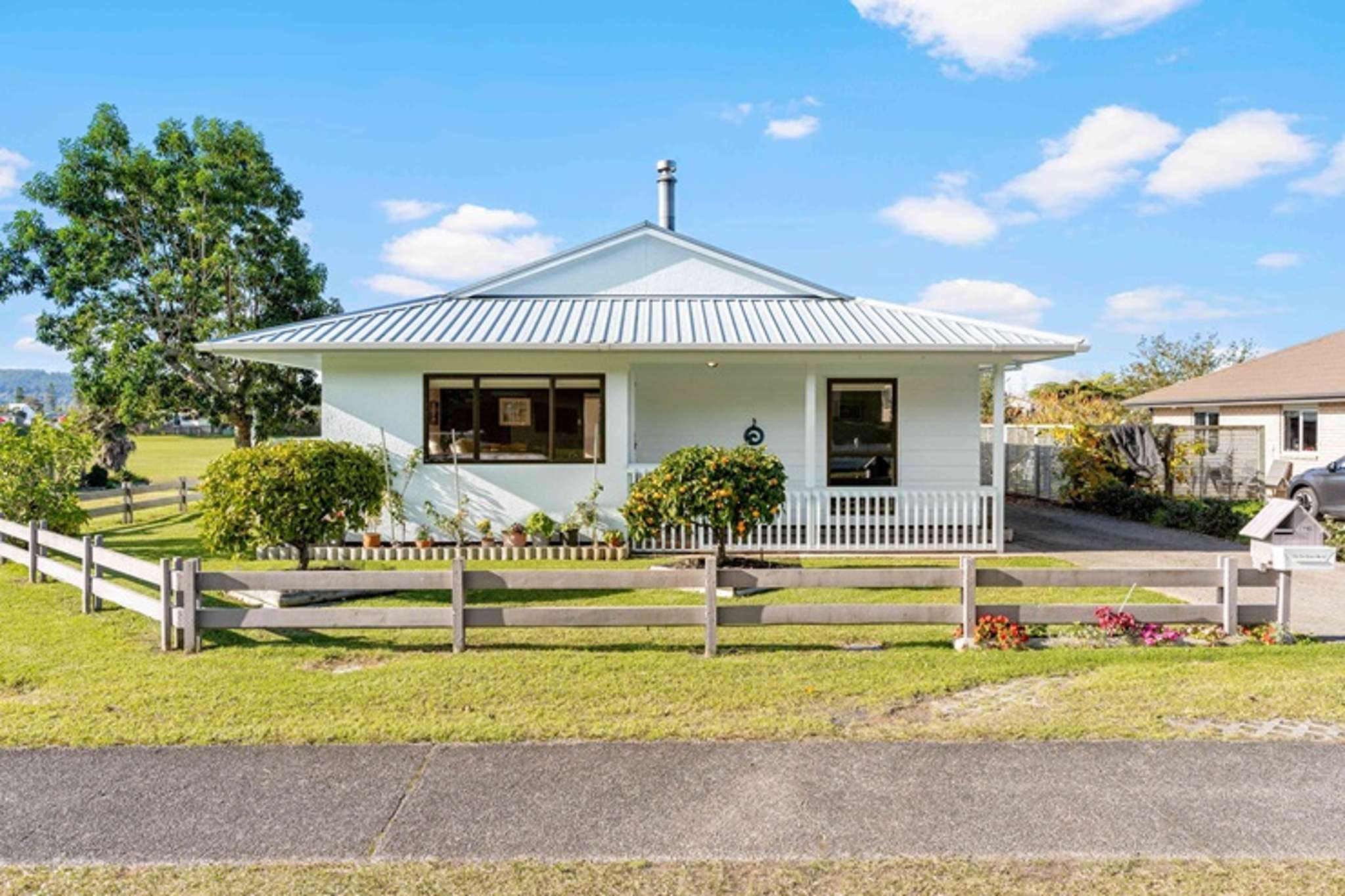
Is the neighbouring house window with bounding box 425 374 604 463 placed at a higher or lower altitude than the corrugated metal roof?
lower

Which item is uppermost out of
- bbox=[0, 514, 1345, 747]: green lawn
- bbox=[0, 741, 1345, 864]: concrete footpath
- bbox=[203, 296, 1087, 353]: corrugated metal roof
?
bbox=[203, 296, 1087, 353]: corrugated metal roof

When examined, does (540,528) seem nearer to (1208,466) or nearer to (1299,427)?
(1208,466)

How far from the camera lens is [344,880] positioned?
10.6 feet

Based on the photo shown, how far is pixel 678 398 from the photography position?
44.1ft

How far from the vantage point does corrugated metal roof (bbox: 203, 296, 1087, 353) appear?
453 inches

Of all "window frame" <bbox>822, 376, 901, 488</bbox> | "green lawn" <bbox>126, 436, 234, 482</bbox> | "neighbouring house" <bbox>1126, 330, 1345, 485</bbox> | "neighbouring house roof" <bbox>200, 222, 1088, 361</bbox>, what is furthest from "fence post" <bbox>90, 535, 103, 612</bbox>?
"neighbouring house" <bbox>1126, 330, 1345, 485</bbox>

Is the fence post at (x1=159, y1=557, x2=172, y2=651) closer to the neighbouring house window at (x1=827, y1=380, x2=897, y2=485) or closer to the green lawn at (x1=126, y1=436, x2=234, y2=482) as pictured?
the neighbouring house window at (x1=827, y1=380, x2=897, y2=485)

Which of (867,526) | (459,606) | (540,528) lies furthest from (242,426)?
(459,606)

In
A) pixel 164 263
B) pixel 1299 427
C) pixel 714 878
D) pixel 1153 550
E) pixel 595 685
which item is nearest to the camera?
pixel 714 878

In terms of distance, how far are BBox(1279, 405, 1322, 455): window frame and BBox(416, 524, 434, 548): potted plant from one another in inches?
823

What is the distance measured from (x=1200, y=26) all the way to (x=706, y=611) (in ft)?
48.1

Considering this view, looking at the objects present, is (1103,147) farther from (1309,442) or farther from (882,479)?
(882,479)

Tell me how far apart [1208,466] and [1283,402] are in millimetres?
3010

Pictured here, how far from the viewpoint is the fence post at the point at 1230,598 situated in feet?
22.4
